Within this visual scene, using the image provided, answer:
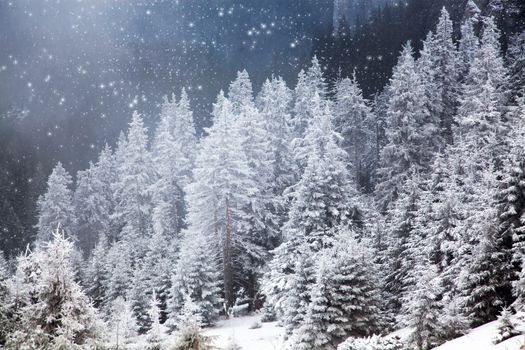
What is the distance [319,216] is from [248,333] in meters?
7.31

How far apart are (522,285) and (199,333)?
336 inches

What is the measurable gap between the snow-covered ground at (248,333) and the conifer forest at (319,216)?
0.19 metres

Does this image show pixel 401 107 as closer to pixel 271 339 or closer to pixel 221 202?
pixel 221 202

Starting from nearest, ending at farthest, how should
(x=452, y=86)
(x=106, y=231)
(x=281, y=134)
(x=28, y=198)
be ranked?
(x=281, y=134), (x=452, y=86), (x=106, y=231), (x=28, y=198)

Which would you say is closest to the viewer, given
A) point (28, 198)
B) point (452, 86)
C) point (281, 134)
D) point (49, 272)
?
point (49, 272)

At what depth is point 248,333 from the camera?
22250mm

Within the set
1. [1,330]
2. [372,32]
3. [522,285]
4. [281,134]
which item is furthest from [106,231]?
[372,32]

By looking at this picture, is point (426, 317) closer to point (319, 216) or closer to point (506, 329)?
point (506, 329)

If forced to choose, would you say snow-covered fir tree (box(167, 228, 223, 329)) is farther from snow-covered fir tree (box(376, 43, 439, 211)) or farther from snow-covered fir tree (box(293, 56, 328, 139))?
snow-covered fir tree (box(293, 56, 328, 139))

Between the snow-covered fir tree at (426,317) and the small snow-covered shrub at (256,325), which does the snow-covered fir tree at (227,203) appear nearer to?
the small snow-covered shrub at (256,325)

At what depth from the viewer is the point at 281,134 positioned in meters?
36.4

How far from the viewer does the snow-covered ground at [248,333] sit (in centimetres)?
1927

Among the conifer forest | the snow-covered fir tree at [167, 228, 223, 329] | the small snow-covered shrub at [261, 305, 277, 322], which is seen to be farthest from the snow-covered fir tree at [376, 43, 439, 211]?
the snow-covered fir tree at [167, 228, 223, 329]

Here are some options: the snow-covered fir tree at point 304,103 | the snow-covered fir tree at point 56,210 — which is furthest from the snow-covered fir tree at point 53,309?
the snow-covered fir tree at point 56,210
